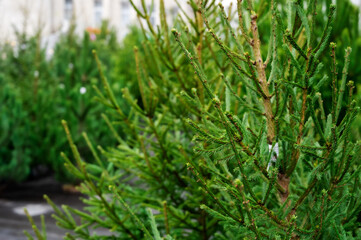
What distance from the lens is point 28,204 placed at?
6.70m

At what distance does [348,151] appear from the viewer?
1.19 m

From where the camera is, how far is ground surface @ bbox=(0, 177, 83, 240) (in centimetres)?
535

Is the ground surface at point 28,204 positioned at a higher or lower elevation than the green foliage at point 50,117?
lower

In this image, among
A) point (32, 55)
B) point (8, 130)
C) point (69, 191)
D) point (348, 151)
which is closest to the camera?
point (348, 151)

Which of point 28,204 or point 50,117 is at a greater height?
point 50,117

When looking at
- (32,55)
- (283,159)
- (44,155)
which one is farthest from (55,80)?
(283,159)

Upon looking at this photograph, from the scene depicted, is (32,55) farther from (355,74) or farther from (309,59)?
(309,59)

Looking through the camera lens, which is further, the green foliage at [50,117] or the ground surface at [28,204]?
the green foliage at [50,117]

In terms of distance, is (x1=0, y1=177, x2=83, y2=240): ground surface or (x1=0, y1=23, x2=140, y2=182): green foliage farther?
(x1=0, y1=23, x2=140, y2=182): green foliage

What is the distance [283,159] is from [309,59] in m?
0.34

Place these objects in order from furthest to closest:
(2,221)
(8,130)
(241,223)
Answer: (8,130), (2,221), (241,223)

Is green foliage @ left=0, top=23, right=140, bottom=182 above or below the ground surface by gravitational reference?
above

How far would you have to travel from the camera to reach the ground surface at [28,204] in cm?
535

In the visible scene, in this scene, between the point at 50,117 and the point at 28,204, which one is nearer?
the point at 28,204
